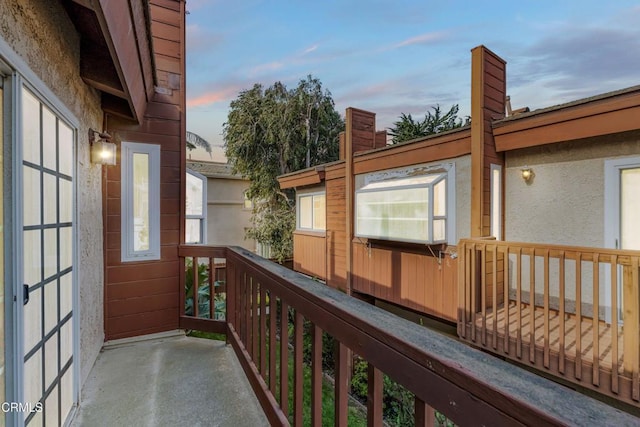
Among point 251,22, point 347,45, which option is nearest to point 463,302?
point 251,22

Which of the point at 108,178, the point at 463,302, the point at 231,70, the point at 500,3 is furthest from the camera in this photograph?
the point at 231,70

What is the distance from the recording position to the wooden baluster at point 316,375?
1304 millimetres

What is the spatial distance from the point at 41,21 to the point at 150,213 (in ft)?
6.94

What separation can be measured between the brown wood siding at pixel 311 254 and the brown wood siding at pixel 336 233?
31 cm

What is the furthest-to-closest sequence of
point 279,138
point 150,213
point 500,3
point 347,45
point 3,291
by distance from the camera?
point 279,138 → point 347,45 → point 500,3 → point 150,213 → point 3,291

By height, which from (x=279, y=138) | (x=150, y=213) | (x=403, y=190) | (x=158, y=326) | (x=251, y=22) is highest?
(x=251, y=22)

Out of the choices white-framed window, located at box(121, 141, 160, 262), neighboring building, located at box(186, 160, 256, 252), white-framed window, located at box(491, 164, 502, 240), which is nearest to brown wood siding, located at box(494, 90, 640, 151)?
white-framed window, located at box(491, 164, 502, 240)

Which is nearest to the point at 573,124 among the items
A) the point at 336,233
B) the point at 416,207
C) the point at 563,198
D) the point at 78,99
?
the point at 563,198

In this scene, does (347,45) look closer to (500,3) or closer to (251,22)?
(251,22)

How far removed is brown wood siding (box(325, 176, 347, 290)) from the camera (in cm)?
674

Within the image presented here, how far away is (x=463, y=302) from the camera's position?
151 inches

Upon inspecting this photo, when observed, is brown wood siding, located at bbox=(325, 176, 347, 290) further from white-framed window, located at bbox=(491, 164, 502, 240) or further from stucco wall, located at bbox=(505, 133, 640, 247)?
stucco wall, located at bbox=(505, 133, 640, 247)

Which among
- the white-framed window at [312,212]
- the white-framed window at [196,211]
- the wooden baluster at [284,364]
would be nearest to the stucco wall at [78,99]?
the wooden baluster at [284,364]

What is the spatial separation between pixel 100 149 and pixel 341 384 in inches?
106
